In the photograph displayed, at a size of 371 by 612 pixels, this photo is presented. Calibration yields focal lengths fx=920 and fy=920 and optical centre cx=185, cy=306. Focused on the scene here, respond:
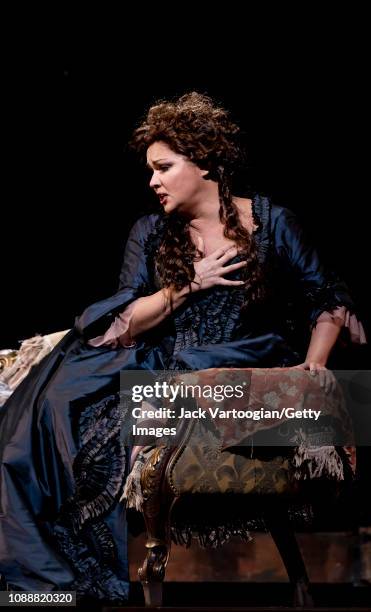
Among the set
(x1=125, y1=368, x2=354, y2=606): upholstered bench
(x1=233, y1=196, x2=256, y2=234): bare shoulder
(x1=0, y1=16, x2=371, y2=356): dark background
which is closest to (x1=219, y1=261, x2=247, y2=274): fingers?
(x1=233, y1=196, x2=256, y2=234): bare shoulder

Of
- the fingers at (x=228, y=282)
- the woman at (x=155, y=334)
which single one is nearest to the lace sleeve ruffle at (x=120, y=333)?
the woman at (x=155, y=334)

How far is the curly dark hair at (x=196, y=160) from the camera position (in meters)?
2.50

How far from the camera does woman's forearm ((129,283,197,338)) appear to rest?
249 centimetres

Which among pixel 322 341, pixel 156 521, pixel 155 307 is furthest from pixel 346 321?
pixel 156 521

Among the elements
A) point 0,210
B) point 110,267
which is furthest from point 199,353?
point 0,210

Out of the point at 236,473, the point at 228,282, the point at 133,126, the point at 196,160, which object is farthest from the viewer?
the point at 133,126

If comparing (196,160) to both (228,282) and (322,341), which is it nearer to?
(228,282)

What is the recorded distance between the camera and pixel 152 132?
2572 mm

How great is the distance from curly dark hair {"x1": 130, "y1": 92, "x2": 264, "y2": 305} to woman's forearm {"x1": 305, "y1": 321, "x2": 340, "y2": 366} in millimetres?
187

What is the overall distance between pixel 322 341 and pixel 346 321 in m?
0.10

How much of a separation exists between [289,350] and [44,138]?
124 centimetres

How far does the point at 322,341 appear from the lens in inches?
95.0

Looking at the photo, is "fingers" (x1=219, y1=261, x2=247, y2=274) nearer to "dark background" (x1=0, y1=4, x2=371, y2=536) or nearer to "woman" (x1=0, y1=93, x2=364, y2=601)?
"woman" (x1=0, y1=93, x2=364, y2=601)

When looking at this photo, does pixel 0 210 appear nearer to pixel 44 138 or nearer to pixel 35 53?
pixel 44 138
